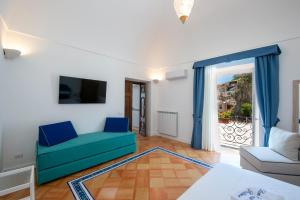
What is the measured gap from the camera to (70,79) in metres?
2.79

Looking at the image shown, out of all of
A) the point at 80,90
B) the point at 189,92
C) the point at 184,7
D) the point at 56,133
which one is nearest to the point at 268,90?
the point at 189,92

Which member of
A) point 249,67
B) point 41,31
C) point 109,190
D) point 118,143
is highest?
point 41,31

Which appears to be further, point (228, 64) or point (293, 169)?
point (228, 64)

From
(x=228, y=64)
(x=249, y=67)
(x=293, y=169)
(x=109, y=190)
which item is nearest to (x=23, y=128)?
(x=109, y=190)

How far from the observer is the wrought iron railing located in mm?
3406

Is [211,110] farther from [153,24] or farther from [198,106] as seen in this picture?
[153,24]

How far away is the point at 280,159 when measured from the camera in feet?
6.03

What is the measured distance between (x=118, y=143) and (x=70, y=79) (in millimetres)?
1677

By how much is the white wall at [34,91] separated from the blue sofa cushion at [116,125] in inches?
10.4

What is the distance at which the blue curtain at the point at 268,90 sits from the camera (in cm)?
248

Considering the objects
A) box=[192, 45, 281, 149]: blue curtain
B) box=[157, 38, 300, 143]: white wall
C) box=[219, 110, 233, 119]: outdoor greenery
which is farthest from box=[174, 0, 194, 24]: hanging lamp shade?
box=[219, 110, 233, 119]: outdoor greenery

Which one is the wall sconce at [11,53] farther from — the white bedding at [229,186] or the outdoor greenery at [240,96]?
the outdoor greenery at [240,96]

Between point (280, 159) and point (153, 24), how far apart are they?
11.8 feet

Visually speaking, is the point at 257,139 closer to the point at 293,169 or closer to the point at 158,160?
the point at 293,169
